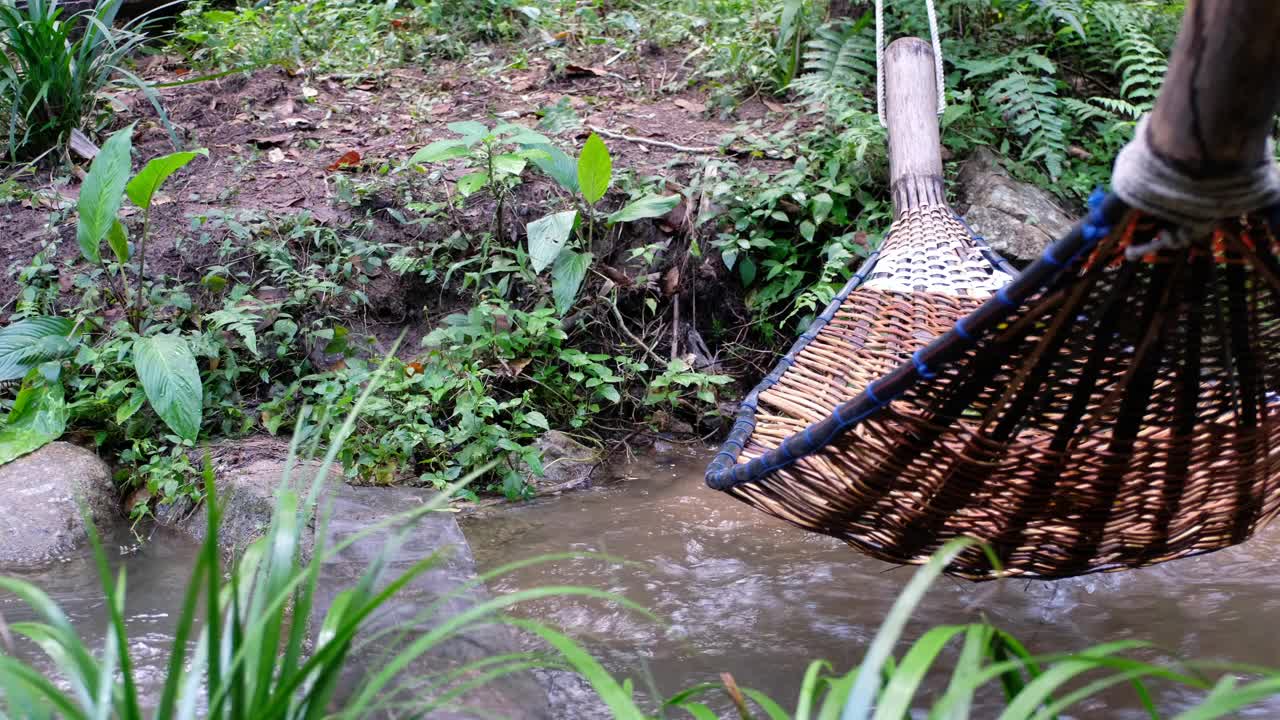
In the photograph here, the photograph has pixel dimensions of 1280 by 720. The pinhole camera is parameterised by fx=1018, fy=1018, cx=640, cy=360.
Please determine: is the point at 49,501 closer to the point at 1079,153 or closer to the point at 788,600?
the point at 788,600

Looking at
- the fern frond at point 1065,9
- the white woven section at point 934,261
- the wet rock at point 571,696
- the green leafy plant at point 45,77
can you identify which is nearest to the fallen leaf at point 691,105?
the fern frond at point 1065,9

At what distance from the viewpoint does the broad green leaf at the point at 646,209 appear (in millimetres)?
3303

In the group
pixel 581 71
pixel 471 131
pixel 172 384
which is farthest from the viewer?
pixel 581 71

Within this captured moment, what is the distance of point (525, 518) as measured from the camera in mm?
2822

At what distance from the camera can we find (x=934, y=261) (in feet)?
9.07

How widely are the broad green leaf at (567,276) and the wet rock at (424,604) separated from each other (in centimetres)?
94

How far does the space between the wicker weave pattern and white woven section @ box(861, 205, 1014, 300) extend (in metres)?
1.04

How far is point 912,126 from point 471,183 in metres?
1.40

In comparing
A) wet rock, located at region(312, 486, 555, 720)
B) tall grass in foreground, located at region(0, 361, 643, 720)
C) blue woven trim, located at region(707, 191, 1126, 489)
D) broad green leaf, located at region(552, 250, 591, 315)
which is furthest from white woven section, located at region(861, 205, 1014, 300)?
tall grass in foreground, located at region(0, 361, 643, 720)

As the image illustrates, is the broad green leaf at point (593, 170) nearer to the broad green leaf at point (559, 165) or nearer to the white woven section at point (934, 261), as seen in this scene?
the broad green leaf at point (559, 165)

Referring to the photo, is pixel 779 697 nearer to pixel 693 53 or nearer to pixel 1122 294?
pixel 1122 294

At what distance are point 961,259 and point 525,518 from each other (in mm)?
1399

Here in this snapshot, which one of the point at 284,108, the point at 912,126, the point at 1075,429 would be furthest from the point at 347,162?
the point at 1075,429

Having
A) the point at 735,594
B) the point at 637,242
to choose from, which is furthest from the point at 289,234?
the point at 735,594
